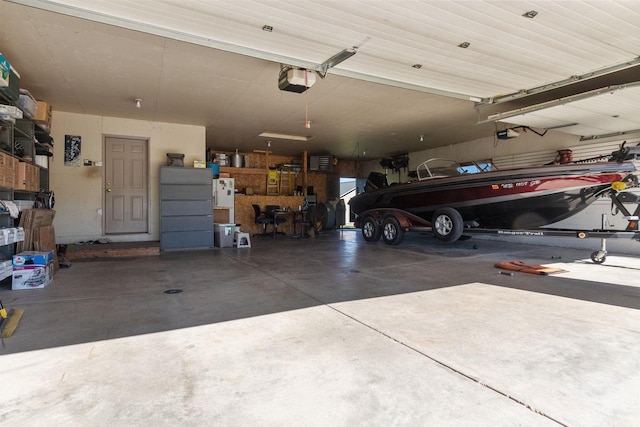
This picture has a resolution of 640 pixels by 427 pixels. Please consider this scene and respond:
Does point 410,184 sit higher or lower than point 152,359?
higher

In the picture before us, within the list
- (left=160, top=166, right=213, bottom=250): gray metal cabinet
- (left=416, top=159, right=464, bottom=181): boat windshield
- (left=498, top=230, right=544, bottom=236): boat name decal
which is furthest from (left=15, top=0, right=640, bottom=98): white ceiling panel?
(left=160, top=166, right=213, bottom=250): gray metal cabinet

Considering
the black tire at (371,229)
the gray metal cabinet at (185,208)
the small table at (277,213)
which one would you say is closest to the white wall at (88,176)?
the gray metal cabinet at (185,208)

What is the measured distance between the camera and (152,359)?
2012 mm

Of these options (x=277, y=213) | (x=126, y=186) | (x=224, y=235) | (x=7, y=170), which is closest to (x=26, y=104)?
(x=7, y=170)

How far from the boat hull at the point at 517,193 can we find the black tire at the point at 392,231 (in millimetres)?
411

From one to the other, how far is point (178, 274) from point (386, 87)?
4.13 meters

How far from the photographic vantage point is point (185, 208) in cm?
721

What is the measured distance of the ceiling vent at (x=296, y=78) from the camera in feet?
14.8

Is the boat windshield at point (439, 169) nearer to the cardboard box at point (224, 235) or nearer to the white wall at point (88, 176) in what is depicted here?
the cardboard box at point (224, 235)

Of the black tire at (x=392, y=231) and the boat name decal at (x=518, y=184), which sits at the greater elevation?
the boat name decal at (x=518, y=184)

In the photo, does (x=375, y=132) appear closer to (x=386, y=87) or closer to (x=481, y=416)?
(x=386, y=87)

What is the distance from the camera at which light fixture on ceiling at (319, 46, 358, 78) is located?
3.84 m

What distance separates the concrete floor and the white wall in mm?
3333

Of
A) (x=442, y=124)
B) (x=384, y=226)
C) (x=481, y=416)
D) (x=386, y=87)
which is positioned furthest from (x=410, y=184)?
(x=481, y=416)
